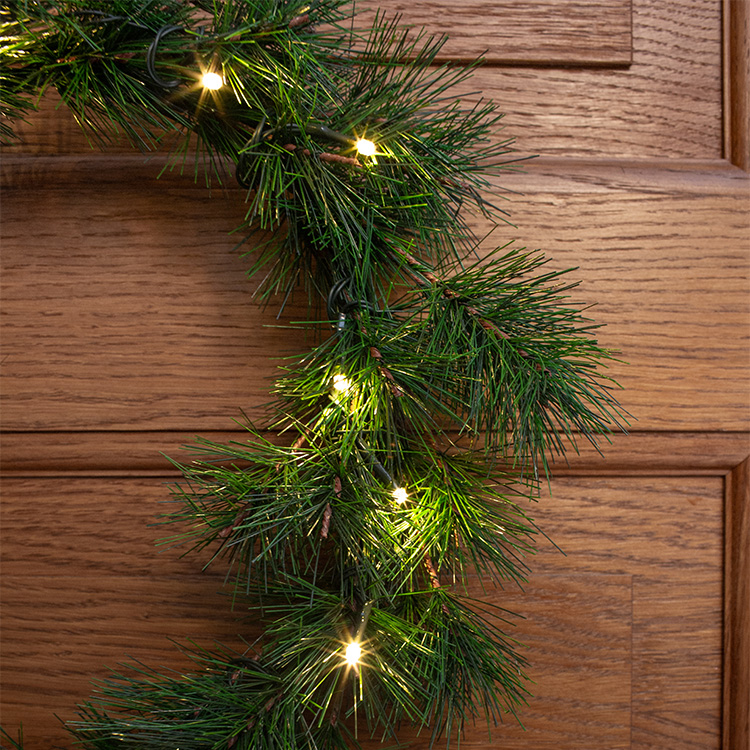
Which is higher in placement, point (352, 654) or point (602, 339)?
point (602, 339)

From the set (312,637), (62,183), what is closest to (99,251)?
(62,183)

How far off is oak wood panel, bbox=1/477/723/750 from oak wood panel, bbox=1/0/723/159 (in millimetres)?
219

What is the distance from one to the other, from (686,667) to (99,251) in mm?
463

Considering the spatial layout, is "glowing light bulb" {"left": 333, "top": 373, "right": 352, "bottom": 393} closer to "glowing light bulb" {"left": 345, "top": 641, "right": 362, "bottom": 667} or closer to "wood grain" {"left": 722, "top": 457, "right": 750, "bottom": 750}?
"glowing light bulb" {"left": 345, "top": 641, "right": 362, "bottom": 667}

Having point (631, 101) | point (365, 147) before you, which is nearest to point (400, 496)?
point (365, 147)

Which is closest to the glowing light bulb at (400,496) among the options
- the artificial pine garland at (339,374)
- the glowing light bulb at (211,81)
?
the artificial pine garland at (339,374)

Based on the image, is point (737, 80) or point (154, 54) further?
point (737, 80)

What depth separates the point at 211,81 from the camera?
30cm

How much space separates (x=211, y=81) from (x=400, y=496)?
0.23 metres

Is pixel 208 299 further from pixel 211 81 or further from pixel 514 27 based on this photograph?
pixel 514 27

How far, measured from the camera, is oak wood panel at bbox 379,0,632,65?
0.38 meters

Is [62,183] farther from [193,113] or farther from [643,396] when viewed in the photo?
[643,396]

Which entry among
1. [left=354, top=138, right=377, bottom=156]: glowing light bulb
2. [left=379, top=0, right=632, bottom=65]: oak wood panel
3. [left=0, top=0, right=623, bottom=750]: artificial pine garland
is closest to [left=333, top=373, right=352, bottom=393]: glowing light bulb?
[left=0, top=0, right=623, bottom=750]: artificial pine garland

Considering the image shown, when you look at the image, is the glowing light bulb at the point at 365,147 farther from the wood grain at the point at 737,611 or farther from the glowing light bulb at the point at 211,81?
the wood grain at the point at 737,611
